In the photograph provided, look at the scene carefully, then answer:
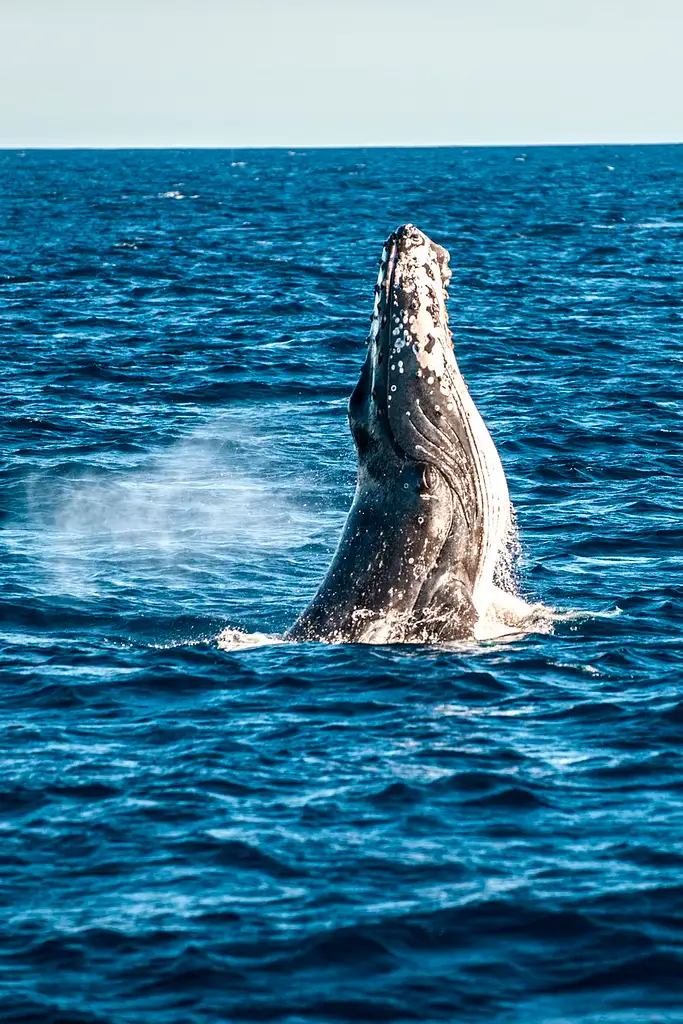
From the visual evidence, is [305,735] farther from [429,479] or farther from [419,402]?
[419,402]

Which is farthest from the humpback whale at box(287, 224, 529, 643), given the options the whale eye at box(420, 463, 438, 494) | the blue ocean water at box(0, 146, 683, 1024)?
the blue ocean water at box(0, 146, 683, 1024)

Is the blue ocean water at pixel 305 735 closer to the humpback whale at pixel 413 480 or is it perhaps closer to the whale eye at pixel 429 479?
the humpback whale at pixel 413 480

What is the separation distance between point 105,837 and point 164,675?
360cm

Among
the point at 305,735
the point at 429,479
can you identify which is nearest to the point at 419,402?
the point at 429,479

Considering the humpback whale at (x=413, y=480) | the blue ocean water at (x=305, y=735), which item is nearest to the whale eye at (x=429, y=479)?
the humpback whale at (x=413, y=480)

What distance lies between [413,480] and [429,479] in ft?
0.50

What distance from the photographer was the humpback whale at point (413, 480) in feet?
47.5

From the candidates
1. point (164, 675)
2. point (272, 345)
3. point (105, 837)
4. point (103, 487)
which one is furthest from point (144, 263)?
point (105, 837)

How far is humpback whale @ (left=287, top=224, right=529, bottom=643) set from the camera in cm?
1447

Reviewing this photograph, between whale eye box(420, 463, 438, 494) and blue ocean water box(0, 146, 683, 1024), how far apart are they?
1.47m

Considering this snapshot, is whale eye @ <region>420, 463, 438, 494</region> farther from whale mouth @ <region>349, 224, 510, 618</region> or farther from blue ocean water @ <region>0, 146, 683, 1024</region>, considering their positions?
blue ocean water @ <region>0, 146, 683, 1024</region>

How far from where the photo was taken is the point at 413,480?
14.5 m

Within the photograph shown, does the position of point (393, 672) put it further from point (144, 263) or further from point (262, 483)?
point (144, 263)

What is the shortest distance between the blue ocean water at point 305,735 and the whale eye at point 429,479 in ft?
4.83
